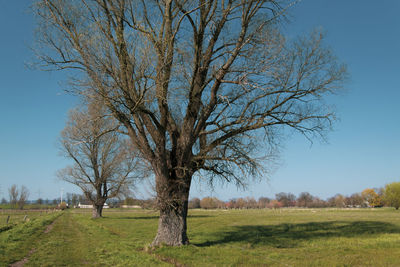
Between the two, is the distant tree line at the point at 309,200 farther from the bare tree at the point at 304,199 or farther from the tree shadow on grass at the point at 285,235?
the tree shadow on grass at the point at 285,235

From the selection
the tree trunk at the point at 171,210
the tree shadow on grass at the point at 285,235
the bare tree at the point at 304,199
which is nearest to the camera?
the tree trunk at the point at 171,210

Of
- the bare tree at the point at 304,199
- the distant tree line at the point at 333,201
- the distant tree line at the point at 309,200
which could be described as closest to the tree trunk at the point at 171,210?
the distant tree line at the point at 309,200

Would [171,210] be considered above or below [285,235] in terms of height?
above

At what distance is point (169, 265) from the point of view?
8695 millimetres

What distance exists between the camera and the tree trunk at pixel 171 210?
11.7 metres

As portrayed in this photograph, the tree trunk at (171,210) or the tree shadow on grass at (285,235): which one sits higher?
the tree trunk at (171,210)

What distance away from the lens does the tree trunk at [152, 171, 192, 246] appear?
11.7m

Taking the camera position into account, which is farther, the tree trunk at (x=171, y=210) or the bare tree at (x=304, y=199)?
the bare tree at (x=304, y=199)

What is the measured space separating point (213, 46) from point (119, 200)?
32.9 meters

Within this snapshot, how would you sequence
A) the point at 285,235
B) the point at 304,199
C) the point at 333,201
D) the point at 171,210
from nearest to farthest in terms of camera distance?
the point at 171,210 → the point at 285,235 → the point at 333,201 → the point at 304,199

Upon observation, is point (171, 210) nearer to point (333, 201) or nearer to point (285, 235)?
point (285, 235)

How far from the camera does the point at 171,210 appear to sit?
11891 mm

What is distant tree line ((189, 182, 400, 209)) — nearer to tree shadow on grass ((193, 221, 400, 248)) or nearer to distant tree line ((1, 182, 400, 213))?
distant tree line ((1, 182, 400, 213))

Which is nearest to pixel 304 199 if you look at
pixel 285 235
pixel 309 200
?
pixel 309 200
